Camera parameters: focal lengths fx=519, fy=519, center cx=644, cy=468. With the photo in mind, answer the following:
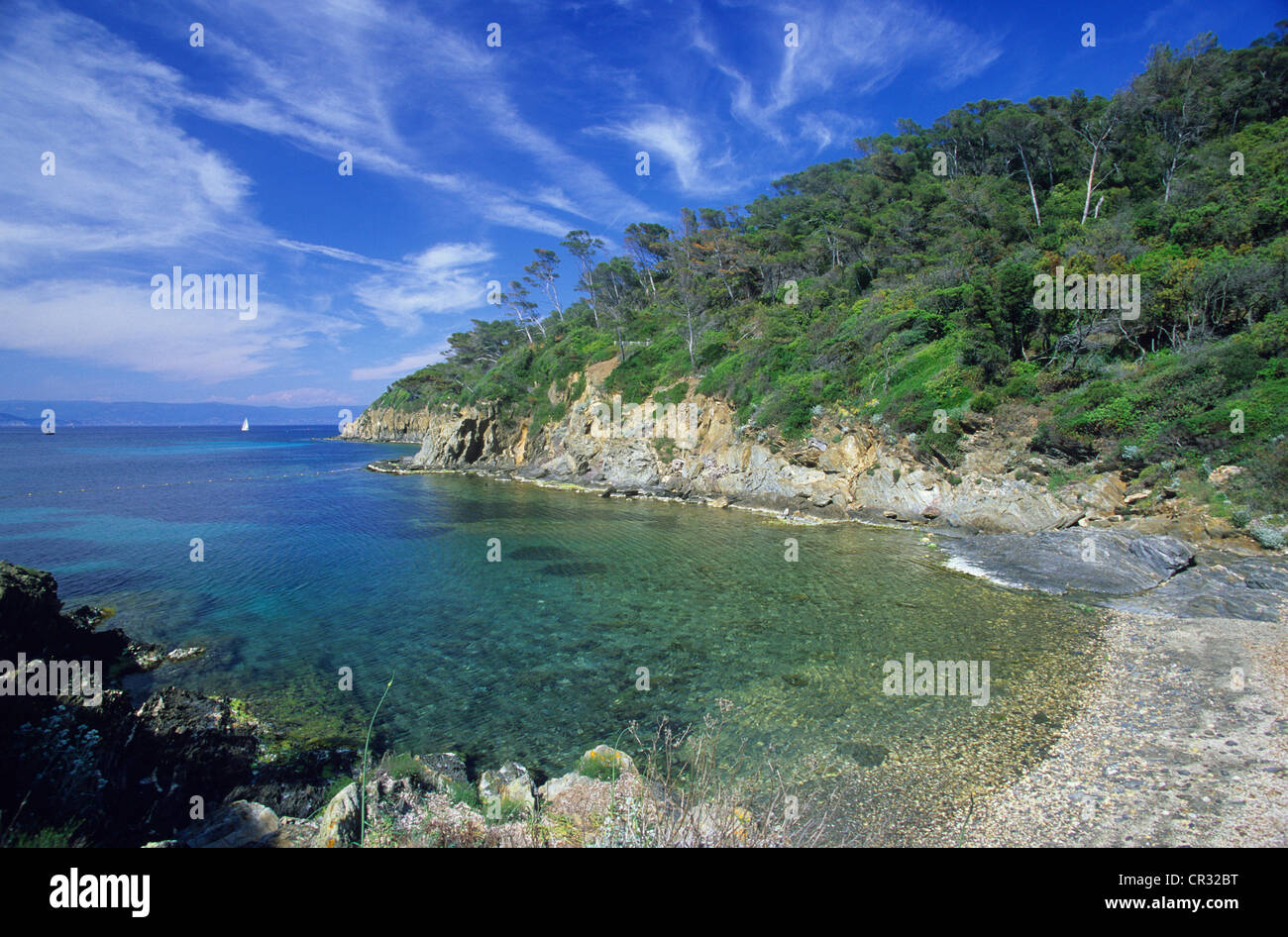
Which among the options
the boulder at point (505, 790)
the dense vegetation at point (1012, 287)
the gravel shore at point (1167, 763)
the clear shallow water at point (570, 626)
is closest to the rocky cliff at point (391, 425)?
the dense vegetation at point (1012, 287)

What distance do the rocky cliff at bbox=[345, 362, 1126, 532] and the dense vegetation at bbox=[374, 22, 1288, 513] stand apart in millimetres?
1324

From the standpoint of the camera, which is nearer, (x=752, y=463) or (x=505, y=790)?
(x=505, y=790)

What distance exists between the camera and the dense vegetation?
19.7 metres

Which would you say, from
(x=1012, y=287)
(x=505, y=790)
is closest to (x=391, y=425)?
(x=1012, y=287)

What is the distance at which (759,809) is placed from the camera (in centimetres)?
782

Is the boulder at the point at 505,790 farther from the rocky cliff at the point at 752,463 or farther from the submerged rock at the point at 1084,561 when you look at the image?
the rocky cliff at the point at 752,463

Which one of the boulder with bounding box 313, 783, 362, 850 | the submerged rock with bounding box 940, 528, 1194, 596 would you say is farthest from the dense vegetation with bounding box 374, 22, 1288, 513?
the boulder with bounding box 313, 783, 362, 850

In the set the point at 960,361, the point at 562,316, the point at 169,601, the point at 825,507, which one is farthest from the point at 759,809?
the point at 562,316

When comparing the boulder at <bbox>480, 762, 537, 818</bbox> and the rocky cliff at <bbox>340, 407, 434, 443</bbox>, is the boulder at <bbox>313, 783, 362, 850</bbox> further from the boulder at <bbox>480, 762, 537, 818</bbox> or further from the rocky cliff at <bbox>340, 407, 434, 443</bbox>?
the rocky cliff at <bbox>340, 407, 434, 443</bbox>

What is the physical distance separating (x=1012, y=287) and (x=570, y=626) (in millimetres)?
26355

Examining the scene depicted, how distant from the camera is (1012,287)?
2544cm

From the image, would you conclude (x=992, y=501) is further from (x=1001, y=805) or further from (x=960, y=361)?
(x=1001, y=805)

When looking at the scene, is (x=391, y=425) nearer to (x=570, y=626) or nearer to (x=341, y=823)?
(x=570, y=626)
